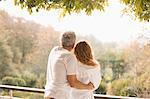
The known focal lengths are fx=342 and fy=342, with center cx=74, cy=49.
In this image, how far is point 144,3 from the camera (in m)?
2.78

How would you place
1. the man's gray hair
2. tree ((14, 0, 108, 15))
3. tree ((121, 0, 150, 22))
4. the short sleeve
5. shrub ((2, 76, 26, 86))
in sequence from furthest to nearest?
shrub ((2, 76, 26, 86)) → tree ((14, 0, 108, 15)) → the man's gray hair → the short sleeve → tree ((121, 0, 150, 22))

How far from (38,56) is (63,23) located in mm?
827

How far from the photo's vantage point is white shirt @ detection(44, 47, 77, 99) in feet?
9.93

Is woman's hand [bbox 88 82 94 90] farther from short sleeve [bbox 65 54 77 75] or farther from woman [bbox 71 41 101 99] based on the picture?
short sleeve [bbox 65 54 77 75]

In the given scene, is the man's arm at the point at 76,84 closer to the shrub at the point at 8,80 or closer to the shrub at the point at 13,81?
the shrub at the point at 13,81

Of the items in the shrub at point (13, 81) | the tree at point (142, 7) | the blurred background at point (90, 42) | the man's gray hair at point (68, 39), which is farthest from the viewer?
the shrub at point (13, 81)

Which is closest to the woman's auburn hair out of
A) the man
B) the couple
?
the couple

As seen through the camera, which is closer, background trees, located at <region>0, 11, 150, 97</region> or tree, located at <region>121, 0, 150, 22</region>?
tree, located at <region>121, 0, 150, 22</region>

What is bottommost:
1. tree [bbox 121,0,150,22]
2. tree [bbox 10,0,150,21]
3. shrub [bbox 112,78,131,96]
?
shrub [bbox 112,78,131,96]

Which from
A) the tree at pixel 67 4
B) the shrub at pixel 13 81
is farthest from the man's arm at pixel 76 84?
the shrub at pixel 13 81

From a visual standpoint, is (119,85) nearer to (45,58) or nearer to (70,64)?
(45,58)

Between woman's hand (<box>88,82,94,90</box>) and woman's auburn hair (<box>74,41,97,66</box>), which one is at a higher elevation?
woman's auburn hair (<box>74,41,97,66</box>)

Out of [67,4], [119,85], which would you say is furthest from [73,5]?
[119,85]

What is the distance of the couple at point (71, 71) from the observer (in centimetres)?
304
